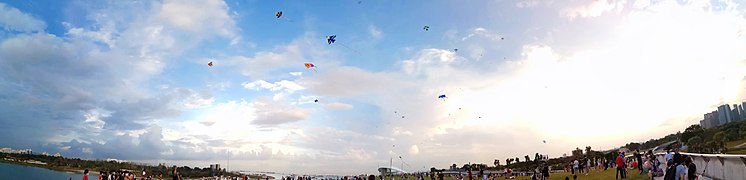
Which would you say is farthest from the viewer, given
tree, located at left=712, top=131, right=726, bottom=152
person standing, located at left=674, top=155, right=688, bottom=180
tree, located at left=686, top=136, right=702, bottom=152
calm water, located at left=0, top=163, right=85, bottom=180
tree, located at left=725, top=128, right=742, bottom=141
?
calm water, located at left=0, top=163, right=85, bottom=180

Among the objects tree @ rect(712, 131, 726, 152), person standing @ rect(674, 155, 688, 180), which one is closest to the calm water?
person standing @ rect(674, 155, 688, 180)

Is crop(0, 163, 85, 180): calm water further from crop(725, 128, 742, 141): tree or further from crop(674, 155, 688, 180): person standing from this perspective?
crop(725, 128, 742, 141): tree

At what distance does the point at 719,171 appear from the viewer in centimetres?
1809

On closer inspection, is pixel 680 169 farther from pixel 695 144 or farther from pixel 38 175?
pixel 38 175

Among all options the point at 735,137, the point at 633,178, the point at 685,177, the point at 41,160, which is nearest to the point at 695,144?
the point at 735,137

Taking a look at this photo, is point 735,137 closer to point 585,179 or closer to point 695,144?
point 695,144

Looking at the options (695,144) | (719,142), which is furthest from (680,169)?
(695,144)

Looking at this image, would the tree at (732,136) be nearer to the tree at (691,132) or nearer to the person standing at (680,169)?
the tree at (691,132)

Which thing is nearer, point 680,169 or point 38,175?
point 680,169

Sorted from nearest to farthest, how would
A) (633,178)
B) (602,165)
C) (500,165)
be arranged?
1. (633,178)
2. (602,165)
3. (500,165)

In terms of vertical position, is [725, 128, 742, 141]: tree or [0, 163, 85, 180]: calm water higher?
[725, 128, 742, 141]: tree

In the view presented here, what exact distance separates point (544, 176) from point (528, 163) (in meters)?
56.7

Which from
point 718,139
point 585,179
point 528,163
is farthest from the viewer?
point 528,163

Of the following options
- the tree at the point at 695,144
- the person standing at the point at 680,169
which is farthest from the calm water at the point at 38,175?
the tree at the point at 695,144
